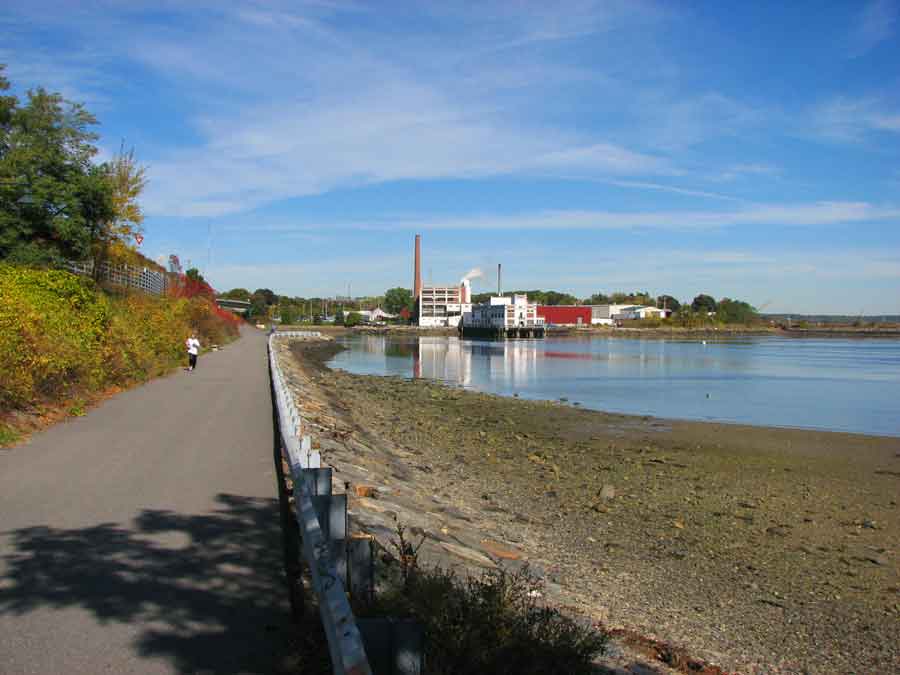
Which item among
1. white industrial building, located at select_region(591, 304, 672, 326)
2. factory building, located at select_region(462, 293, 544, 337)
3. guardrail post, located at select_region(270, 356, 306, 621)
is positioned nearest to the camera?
guardrail post, located at select_region(270, 356, 306, 621)

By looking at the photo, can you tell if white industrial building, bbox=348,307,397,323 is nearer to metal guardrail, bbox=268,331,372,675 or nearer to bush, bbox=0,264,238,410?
bush, bbox=0,264,238,410

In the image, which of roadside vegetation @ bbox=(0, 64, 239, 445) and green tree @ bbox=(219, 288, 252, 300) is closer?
roadside vegetation @ bbox=(0, 64, 239, 445)

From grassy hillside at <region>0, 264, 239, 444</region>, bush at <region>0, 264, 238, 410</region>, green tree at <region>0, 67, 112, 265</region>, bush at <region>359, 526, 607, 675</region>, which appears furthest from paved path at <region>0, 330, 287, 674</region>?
green tree at <region>0, 67, 112, 265</region>

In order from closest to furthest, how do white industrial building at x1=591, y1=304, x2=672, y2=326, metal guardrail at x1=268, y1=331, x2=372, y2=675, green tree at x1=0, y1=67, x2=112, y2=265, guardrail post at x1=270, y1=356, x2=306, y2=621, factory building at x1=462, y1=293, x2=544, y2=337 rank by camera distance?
metal guardrail at x1=268, y1=331, x2=372, y2=675, guardrail post at x1=270, y1=356, x2=306, y2=621, green tree at x1=0, y1=67, x2=112, y2=265, factory building at x1=462, y1=293, x2=544, y2=337, white industrial building at x1=591, y1=304, x2=672, y2=326

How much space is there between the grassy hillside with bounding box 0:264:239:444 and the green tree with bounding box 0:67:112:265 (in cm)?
188

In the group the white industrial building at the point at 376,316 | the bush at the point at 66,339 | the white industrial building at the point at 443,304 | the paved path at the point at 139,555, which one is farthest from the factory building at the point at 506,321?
the paved path at the point at 139,555

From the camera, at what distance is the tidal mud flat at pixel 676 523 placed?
767cm

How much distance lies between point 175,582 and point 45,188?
22.0 metres

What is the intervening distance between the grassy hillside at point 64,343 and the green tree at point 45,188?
6.17 ft

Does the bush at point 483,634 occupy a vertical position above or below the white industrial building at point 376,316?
below

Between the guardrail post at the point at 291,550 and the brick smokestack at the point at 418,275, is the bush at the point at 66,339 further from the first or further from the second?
the brick smokestack at the point at 418,275

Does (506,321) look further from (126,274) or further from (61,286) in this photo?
(61,286)

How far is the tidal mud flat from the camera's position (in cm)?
767

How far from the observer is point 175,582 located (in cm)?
586
